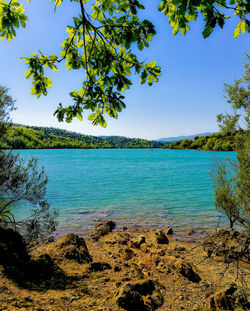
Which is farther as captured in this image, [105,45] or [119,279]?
[119,279]

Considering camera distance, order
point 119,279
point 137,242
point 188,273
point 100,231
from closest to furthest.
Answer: point 119,279, point 188,273, point 137,242, point 100,231

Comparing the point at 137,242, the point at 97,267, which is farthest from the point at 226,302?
the point at 137,242

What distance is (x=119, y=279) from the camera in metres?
6.31

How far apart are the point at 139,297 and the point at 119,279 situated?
1499mm

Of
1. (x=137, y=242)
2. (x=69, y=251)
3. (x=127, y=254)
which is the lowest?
(x=137, y=242)

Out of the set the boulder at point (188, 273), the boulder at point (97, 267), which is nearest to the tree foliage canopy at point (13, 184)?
the boulder at point (97, 267)

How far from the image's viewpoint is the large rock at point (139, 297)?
15.6ft

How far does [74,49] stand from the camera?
4074mm

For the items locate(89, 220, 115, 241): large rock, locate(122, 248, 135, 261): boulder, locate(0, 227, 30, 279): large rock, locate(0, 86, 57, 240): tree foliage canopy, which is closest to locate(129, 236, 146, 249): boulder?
locate(122, 248, 135, 261): boulder

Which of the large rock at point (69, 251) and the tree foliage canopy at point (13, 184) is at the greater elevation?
the tree foliage canopy at point (13, 184)

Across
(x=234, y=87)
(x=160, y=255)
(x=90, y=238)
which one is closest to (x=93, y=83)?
(x=160, y=255)

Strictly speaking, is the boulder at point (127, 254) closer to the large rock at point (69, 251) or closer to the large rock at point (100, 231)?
the large rock at point (69, 251)

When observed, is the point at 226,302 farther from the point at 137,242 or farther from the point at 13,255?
the point at 137,242

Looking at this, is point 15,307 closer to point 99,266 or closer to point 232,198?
point 99,266
